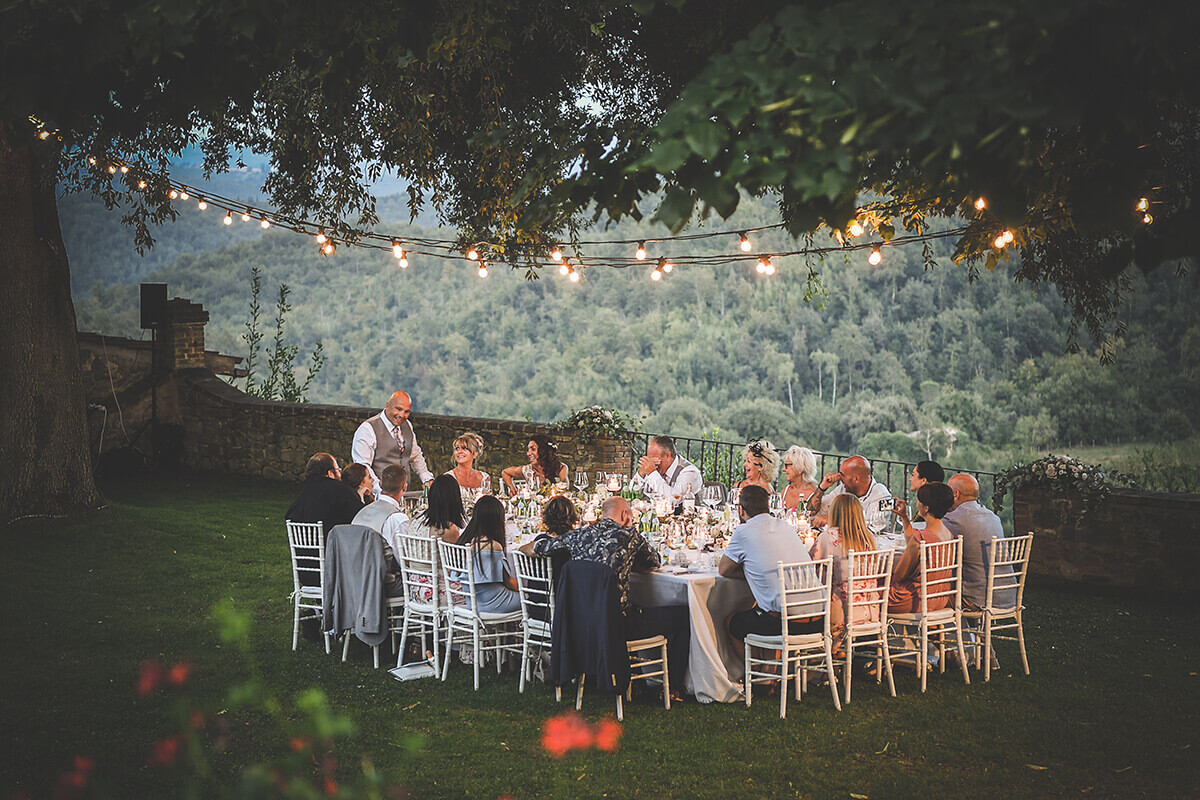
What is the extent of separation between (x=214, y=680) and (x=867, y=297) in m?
25.7

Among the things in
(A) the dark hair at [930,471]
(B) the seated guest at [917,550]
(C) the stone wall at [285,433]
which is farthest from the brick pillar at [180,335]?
(B) the seated guest at [917,550]

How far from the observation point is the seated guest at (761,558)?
17.7 feet

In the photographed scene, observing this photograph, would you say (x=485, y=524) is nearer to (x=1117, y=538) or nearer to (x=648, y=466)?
(x=648, y=466)

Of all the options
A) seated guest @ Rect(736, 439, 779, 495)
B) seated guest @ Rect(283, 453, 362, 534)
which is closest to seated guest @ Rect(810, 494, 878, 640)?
seated guest @ Rect(736, 439, 779, 495)

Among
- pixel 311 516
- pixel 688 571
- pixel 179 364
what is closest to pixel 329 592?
pixel 311 516

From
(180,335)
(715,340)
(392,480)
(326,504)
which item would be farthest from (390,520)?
(715,340)

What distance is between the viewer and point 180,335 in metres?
14.7

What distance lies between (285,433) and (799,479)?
8.54 metres

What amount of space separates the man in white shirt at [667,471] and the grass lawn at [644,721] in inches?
90.3

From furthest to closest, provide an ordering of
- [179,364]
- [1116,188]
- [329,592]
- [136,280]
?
[136,280]
[179,364]
[329,592]
[1116,188]

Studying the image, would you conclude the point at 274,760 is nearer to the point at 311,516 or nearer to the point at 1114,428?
the point at 311,516

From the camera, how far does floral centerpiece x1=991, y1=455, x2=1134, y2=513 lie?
8.28m

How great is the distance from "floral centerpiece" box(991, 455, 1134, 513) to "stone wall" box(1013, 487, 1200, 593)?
70 mm

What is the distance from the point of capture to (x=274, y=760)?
4594mm
